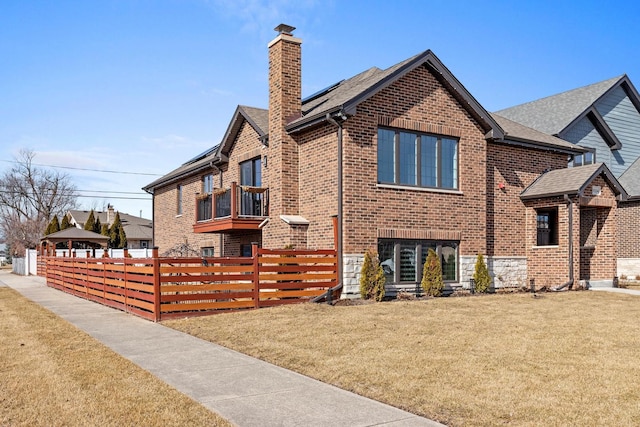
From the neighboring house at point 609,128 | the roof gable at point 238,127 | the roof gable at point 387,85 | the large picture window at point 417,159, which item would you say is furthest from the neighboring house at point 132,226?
the large picture window at point 417,159

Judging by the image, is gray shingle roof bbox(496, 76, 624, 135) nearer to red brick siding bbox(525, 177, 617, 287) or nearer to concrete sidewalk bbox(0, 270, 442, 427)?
red brick siding bbox(525, 177, 617, 287)

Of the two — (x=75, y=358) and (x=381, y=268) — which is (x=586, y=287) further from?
(x=75, y=358)

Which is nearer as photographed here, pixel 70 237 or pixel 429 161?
pixel 429 161

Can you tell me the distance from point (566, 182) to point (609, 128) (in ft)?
31.3

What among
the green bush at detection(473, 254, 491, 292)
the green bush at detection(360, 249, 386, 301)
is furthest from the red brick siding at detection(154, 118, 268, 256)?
the green bush at detection(473, 254, 491, 292)

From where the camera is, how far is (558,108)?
2675 centimetres

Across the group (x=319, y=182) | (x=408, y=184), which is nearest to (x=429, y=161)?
(x=408, y=184)

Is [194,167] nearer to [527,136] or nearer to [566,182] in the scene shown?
[527,136]

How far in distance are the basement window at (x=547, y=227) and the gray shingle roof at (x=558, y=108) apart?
16.9 feet

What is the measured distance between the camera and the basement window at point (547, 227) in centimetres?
1997

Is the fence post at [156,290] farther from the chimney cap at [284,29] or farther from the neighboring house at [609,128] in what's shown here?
the neighboring house at [609,128]

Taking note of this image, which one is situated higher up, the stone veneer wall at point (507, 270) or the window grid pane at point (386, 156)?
the window grid pane at point (386, 156)

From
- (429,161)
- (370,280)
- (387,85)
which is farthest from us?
(429,161)

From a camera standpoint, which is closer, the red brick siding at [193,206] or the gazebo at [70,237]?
the red brick siding at [193,206]
